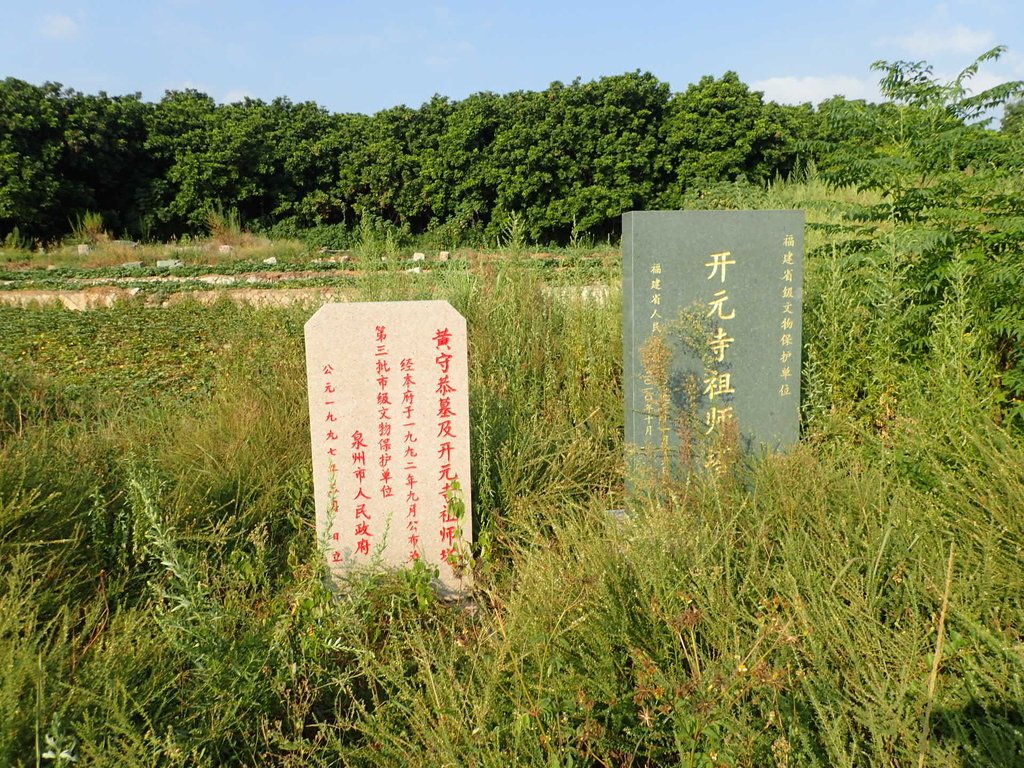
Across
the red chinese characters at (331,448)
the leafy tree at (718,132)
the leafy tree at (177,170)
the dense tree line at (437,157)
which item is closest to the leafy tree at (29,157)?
the dense tree line at (437,157)

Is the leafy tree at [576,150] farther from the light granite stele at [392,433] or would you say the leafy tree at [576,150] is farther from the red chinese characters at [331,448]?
the red chinese characters at [331,448]

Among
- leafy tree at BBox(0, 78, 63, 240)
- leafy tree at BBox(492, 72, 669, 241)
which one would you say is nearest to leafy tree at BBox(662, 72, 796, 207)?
leafy tree at BBox(492, 72, 669, 241)

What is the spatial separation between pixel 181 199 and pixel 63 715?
56.1 ft

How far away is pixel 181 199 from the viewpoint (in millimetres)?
16703

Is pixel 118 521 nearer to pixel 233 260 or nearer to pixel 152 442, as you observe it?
pixel 152 442

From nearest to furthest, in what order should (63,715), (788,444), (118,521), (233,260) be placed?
(63,715)
(118,521)
(788,444)
(233,260)

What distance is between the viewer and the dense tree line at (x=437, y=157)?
16188mm

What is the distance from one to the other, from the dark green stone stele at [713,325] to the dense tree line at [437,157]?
12878 mm

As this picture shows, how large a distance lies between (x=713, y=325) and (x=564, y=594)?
1.56 metres

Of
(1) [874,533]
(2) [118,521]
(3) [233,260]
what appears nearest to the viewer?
(1) [874,533]

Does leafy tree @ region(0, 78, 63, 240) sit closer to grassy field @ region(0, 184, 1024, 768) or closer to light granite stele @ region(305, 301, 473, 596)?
grassy field @ region(0, 184, 1024, 768)

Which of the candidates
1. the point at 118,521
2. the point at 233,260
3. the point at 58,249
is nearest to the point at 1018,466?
the point at 118,521

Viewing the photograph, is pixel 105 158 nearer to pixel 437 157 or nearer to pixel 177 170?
pixel 177 170

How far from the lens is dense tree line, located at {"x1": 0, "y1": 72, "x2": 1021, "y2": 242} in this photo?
637 inches
